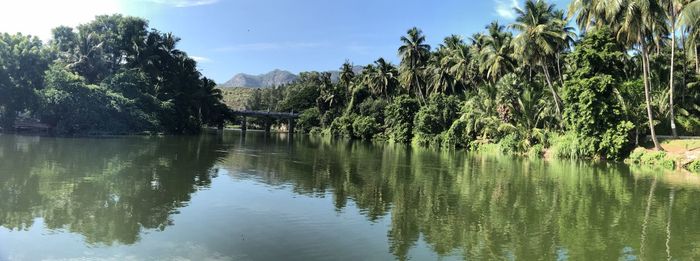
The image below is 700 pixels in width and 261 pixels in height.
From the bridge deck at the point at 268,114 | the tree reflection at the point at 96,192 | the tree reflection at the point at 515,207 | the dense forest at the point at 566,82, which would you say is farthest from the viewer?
the bridge deck at the point at 268,114

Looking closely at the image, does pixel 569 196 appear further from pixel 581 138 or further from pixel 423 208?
pixel 581 138

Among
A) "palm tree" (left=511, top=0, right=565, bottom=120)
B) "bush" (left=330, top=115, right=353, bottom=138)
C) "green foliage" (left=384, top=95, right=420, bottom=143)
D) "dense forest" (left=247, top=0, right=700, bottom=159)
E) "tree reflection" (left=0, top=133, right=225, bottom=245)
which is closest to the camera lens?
"tree reflection" (left=0, top=133, right=225, bottom=245)

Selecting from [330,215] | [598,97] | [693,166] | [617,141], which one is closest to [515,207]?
[330,215]

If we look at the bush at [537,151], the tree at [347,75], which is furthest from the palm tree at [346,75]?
the bush at [537,151]

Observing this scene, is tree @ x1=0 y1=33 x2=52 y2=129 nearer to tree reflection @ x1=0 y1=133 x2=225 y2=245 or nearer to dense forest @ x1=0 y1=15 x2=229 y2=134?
dense forest @ x1=0 y1=15 x2=229 y2=134

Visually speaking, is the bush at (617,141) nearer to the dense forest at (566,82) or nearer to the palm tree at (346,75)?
the dense forest at (566,82)

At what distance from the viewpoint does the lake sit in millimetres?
10812

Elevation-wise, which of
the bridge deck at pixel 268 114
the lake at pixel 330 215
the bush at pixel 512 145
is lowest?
Result: the lake at pixel 330 215

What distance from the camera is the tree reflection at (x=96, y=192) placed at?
12531 mm

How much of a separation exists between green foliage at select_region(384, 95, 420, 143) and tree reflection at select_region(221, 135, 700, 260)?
42122 mm

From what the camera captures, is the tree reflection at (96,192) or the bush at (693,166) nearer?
the tree reflection at (96,192)

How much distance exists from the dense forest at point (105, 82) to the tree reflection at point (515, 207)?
3500 centimetres

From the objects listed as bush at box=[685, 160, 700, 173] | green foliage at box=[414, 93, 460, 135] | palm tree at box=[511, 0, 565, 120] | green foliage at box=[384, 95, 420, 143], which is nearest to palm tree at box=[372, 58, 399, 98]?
green foliage at box=[384, 95, 420, 143]

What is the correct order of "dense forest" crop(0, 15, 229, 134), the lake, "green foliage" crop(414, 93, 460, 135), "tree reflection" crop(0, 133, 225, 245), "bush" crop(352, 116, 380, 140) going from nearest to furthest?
the lake
"tree reflection" crop(0, 133, 225, 245)
"dense forest" crop(0, 15, 229, 134)
"green foliage" crop(414, 93, 460, 135)
"bush" crop(352, 116, 380, 140)
